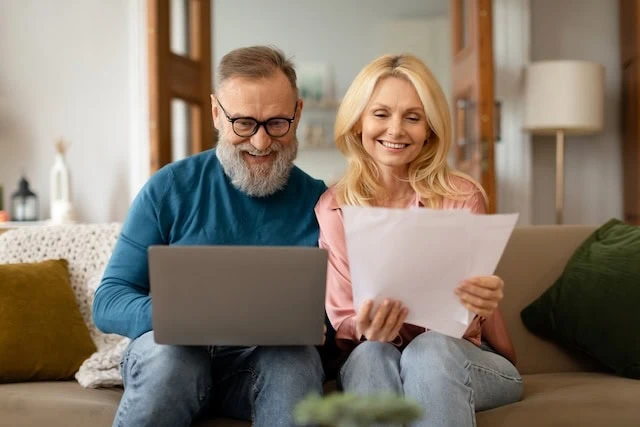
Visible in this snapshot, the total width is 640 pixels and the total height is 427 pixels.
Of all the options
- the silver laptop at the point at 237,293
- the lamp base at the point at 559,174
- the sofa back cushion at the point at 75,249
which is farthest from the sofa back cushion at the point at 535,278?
the lamp base at the point at 559,174

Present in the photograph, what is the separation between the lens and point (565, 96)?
165 inches

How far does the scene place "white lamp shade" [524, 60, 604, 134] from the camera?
13.8 feet

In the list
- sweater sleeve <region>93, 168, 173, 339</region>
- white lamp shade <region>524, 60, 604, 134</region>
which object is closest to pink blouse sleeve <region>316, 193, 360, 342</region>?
sweater sleeve <region>93, 168, 173, 339</region>

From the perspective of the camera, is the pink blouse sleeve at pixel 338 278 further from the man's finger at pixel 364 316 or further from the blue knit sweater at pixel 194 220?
the man's finger at pixel 364 316

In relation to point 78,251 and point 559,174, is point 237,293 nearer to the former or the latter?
point 78,251

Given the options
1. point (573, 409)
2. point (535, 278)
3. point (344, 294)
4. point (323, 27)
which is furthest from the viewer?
point (323, 27)

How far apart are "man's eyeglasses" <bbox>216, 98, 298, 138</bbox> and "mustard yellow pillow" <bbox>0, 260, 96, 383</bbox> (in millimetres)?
643

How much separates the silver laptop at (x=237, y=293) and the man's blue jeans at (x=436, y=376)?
0.68ft

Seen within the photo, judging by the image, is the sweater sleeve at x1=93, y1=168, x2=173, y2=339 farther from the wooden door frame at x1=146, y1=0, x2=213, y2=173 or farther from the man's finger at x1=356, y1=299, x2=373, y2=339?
the wooden door frame at x1=146, y1=0, x2=213, y2=173


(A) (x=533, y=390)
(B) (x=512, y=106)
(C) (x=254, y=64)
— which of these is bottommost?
(A) (x=533, y=390)

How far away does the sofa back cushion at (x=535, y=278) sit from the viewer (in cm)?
219

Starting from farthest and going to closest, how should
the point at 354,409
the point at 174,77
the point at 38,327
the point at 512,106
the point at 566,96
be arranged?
1. the point at 512,106
2. the point at 566,96
3. the point at 174,77
4. the point at 38,327
5. the point at 354,409

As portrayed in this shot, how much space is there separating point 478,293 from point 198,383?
21.5 inches

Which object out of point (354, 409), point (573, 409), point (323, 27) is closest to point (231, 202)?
point (573, 409)
